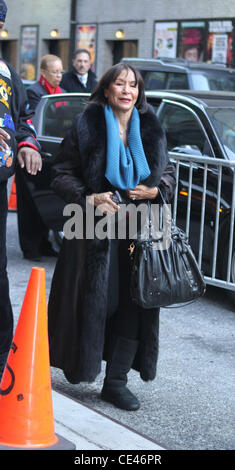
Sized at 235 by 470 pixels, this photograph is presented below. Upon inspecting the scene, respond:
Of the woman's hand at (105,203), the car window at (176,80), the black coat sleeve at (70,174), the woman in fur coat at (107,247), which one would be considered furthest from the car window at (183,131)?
the car window at (176,80)

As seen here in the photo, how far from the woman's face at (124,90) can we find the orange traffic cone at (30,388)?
3.68 ft

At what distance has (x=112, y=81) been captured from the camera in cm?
452

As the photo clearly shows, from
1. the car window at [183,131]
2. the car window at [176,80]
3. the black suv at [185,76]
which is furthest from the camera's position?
the car window at [176,80]

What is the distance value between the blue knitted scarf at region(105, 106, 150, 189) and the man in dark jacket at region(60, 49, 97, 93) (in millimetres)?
6487

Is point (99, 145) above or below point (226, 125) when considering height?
above

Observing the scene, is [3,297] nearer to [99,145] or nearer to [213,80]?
[99,145]

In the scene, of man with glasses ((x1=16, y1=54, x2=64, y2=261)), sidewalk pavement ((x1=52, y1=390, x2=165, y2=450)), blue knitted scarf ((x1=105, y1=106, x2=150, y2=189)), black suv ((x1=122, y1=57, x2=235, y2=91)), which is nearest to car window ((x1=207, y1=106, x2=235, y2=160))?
man with glasses ((x1=16, y1=54, x2=64, y2=261))

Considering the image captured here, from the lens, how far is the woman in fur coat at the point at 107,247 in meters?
4.47

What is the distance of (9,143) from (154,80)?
9287 mm

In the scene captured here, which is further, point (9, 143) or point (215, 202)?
point (215, 202)

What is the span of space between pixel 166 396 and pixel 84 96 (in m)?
4.26

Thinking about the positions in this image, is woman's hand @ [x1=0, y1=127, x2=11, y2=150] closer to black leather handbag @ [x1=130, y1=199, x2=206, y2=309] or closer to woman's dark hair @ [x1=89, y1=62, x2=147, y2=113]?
woman's dark hair @ [x1=89, y1=62, x2=147, y2=113]

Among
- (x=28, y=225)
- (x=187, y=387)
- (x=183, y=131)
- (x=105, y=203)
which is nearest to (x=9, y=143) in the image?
(x=105, y=203)

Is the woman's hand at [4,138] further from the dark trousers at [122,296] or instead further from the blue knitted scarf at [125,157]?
the dark trousers at [122,296]
